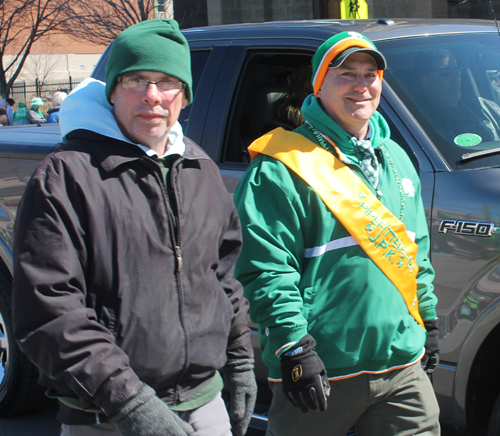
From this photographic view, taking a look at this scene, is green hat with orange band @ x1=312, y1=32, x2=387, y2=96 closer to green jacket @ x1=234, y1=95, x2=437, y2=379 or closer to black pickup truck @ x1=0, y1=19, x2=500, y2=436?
green jacket @ x1=234, y1=95, x2=437, y2=379

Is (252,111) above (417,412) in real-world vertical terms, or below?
above

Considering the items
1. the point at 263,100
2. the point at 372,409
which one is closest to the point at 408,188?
the point at 372,409

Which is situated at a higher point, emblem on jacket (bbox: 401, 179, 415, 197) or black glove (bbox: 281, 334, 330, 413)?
emblem on jacket (bbox: 401, 179, 415, 197)

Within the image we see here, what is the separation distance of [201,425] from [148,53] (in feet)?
3.66

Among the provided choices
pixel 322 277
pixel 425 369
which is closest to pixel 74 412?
pixel 322 277

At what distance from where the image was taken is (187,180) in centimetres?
201

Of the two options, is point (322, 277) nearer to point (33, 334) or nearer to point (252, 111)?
point (33, 334)

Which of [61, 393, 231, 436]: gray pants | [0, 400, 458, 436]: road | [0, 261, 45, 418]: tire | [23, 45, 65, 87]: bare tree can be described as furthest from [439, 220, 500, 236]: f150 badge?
[23, 45, 65, 87]: bare tree

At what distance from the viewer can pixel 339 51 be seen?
238 centimetres

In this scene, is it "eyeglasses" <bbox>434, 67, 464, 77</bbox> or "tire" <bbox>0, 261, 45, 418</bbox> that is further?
"tire" <bbox>0, 261, 45, 418</bbox>

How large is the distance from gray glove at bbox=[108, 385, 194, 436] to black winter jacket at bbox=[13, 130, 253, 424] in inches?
1.0

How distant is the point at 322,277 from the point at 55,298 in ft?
3.11

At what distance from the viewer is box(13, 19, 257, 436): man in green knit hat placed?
1.67m

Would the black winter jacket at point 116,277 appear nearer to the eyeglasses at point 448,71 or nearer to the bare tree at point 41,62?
the eyeglasses at point 448,71
